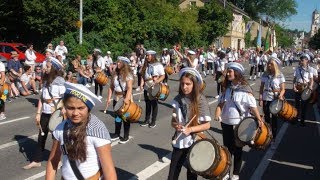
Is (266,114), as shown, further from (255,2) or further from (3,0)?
(255,2)

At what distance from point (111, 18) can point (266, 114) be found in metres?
23.8

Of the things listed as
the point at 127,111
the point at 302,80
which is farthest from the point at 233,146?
the point at 302,80

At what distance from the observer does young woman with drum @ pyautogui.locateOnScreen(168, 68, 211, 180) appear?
5133mm

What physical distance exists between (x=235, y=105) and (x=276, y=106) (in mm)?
2771

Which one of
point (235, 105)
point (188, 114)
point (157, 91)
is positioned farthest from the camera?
point (157, 91)

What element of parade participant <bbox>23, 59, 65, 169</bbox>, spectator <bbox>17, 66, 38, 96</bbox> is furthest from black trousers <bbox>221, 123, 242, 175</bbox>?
spectator <bbox>17, 66, 38, 96</bbox>

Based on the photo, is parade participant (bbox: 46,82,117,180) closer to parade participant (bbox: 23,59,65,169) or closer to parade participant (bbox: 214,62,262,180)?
parade participant (bbox: 214,62,262,180)

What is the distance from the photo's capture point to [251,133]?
6.17m

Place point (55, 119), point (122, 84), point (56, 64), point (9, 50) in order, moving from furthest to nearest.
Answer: point (9, 50), point (122, 84), point (56, 64), point (55, 119)

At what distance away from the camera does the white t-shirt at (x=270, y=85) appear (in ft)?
29.0

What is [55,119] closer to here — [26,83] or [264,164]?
[264,164]

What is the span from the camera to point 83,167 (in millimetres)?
3297

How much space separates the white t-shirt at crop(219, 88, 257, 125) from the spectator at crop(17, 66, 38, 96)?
11.4 m

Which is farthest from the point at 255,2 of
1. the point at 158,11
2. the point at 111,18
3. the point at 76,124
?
the point at 76,124
